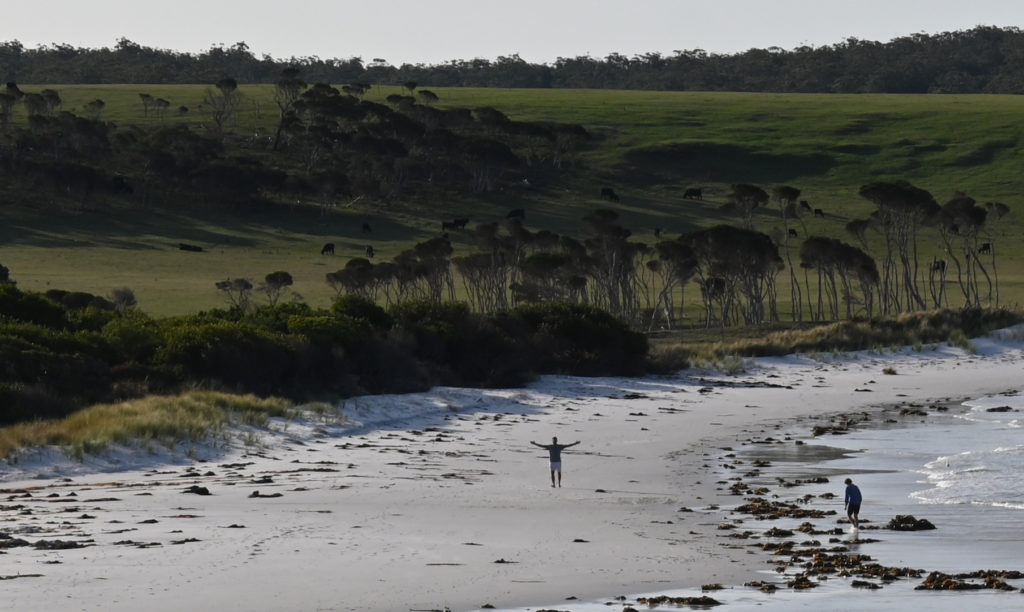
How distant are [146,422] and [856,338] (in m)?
30.7

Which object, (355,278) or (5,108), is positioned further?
(5,108)

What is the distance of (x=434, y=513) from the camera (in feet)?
57.1

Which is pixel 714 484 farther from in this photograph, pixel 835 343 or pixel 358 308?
pixel 835 343

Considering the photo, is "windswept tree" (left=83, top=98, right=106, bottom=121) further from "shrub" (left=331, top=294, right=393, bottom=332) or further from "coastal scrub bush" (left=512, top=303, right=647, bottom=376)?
"shrub" (left=331, top=294, right=393, bottom=332)

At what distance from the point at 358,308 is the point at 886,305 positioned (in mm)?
31148

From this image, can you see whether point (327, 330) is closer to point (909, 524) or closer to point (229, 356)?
point (229, 356)

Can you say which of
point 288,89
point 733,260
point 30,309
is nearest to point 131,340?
point 30,309

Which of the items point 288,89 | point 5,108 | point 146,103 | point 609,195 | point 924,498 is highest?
point 288,89

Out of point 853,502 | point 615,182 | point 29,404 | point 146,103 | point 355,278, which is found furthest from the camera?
point 146,103

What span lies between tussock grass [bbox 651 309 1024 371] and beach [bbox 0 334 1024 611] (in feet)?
36.7

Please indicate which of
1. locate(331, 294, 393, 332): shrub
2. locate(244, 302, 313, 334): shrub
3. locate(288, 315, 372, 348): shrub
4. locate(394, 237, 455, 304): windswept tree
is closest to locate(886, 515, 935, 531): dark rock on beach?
locate(288, 315, 372, 348): shrub

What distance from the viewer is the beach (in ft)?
40.9

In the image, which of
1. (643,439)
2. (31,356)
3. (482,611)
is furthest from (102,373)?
(482,611)

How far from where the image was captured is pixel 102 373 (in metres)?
28.2
